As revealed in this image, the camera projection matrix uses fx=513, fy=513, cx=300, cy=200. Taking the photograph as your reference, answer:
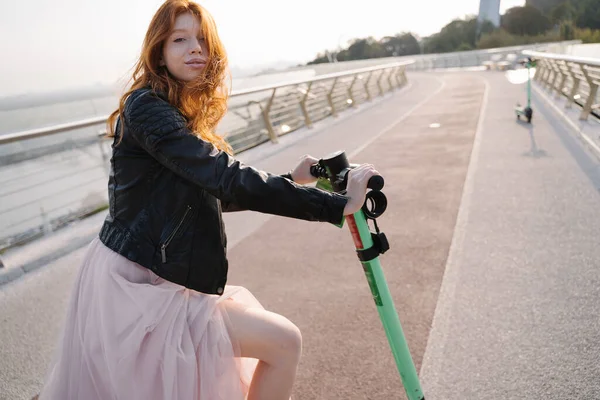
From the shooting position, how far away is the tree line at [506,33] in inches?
2515

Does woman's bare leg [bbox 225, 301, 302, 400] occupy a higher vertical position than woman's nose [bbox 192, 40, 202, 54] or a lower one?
lower

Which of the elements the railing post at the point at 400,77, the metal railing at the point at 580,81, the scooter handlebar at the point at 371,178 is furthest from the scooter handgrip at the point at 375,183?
the railing post at the point at 400,77

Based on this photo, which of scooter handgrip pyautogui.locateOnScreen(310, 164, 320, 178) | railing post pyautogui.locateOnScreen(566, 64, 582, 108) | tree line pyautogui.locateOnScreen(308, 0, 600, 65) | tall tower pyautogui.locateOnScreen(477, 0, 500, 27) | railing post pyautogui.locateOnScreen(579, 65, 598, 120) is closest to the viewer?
scooter handgrip pyautogui.locateOnScreen(310, 164, 320, 178)

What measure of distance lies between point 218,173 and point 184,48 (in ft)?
1.48

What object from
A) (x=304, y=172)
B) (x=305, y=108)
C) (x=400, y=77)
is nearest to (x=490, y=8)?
(x=400, y=77)

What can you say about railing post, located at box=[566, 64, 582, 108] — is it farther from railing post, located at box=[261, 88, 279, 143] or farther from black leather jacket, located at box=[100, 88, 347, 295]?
black leather jacket, located at box=[100, 88, 347, 295]

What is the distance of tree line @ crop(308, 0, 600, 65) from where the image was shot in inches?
2515

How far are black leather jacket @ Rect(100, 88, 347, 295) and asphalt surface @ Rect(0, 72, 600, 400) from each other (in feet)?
4.14

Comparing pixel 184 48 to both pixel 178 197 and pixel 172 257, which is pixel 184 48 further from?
pixel 172 257

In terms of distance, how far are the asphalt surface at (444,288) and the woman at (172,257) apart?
108 cm

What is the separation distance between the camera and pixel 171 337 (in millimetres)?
1444

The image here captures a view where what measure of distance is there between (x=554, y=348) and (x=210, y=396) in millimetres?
1893

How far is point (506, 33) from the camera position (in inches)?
2844

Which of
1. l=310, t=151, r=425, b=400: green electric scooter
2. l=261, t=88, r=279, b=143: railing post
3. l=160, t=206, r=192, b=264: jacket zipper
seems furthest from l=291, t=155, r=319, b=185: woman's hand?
l=261, t=88, r=279, b=143: railing post
